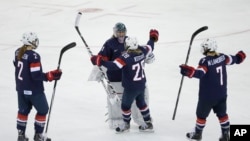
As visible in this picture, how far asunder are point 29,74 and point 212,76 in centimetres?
174

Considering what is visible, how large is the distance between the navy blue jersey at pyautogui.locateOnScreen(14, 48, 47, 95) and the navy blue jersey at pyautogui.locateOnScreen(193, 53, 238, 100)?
148 cm

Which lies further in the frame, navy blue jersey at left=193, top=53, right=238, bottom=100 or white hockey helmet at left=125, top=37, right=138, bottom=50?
white hockey helmet at left=125, top=37, right=138, bottom=50

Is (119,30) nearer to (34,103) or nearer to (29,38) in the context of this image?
(29,38)

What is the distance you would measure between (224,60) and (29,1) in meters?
9.42

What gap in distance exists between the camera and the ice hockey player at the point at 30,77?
477cm

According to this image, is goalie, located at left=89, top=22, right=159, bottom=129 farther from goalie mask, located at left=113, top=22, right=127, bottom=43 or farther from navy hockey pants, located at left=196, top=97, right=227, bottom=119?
navy hockey pants, located at left=196, top=97, right=227, bottom=119

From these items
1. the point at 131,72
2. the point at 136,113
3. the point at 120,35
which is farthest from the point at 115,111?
the point at 120,35

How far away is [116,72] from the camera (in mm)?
5477

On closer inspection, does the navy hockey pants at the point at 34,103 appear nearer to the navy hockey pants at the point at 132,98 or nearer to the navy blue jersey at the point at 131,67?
the navy blue jersey at the point at 131,67

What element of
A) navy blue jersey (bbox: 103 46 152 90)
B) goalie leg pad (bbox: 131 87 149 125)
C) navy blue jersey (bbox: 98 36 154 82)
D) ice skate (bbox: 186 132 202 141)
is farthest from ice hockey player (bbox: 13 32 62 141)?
ice skate (bbox: 186 132 202 141)

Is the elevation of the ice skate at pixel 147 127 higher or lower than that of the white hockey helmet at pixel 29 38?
lower

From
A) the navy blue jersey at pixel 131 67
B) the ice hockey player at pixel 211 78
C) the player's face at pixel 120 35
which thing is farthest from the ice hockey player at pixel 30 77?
the ice hockey player at pixel 211 78

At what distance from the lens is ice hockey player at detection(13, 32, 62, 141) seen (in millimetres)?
4766

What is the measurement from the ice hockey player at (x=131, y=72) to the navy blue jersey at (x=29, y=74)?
0.59 m
